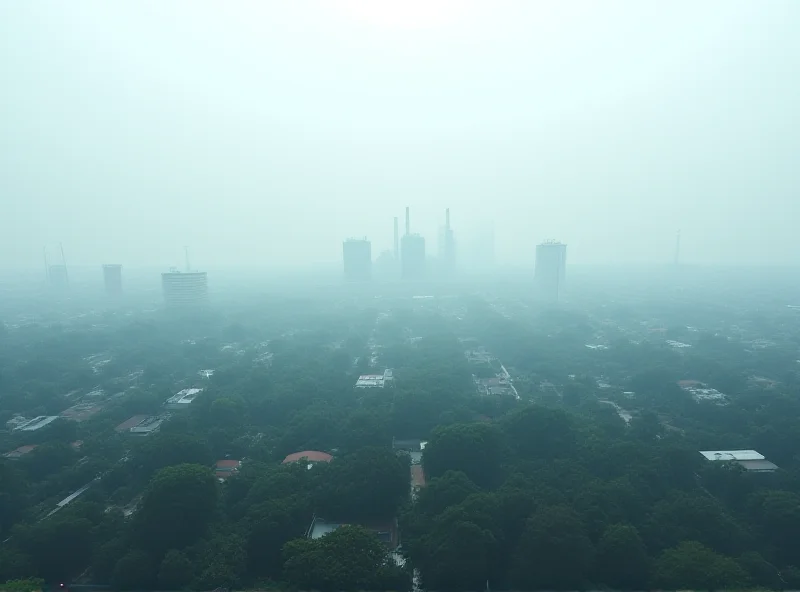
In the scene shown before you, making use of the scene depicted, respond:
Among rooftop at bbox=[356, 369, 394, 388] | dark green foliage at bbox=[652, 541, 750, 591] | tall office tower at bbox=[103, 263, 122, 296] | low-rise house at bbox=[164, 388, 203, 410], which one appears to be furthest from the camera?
tall office tower at bbox=[103, 263, 122, 296]

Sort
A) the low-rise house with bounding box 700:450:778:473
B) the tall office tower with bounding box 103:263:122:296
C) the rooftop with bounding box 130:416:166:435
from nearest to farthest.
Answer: the low-rise house with bounding box 700:450:778:473 < the rooftop with bounding box 130:416:166:435 < the tall office tower with bounding box 103:263:122:296

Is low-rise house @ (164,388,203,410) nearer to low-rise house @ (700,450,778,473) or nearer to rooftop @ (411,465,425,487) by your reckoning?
rooftop @ (411,465,425,487)

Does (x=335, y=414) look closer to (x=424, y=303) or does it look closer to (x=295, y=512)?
(x=295, y=512)

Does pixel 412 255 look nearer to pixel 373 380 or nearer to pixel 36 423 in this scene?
pixel 373 380

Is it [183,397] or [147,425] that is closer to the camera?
[147,425]

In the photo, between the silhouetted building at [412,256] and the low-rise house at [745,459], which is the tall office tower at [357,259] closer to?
the silhouetted building at [412,256]

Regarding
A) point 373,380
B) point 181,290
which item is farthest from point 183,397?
point 181,290

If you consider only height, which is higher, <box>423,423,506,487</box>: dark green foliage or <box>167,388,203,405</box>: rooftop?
<box>423,423,506,487</box>: dark green foliage

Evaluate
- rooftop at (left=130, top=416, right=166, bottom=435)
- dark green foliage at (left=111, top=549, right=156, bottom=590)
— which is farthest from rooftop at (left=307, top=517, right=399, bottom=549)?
rooftop at (left=130, top=416, right=166, bottom=435)
